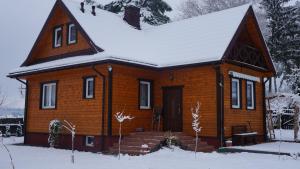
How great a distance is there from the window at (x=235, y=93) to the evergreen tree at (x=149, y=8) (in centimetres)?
1576

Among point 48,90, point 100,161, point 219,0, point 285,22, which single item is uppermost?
point 219,0

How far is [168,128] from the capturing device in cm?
1697

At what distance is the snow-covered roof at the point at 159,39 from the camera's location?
51.7 feet

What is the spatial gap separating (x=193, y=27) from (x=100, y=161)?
29.9ft

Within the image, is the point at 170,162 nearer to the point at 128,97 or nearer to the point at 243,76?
the point at 128,97

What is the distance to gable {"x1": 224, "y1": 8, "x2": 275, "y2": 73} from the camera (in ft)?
55.5

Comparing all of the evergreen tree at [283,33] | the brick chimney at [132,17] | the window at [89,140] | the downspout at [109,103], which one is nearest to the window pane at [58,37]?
the brick chimney at [132,17]

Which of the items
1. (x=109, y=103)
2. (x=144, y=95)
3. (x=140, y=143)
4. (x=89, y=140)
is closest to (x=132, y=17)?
(x=144, y=95)

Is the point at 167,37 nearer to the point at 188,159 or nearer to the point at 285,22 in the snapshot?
the point at 188,159

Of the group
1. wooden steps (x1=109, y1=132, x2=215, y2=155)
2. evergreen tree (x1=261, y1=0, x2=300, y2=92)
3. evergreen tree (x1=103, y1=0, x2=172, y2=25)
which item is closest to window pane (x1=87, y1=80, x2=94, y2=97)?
wooden steps (x1=109, y1=132, x2=215, y2=155)

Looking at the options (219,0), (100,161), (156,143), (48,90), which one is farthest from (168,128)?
(219,0)

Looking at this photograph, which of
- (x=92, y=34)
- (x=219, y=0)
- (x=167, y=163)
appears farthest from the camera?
(x=219, y=0)

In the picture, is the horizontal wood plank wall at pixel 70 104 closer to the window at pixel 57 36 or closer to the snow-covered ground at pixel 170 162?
the window at pixel 57 36

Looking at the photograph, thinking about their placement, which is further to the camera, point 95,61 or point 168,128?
point 168,128
